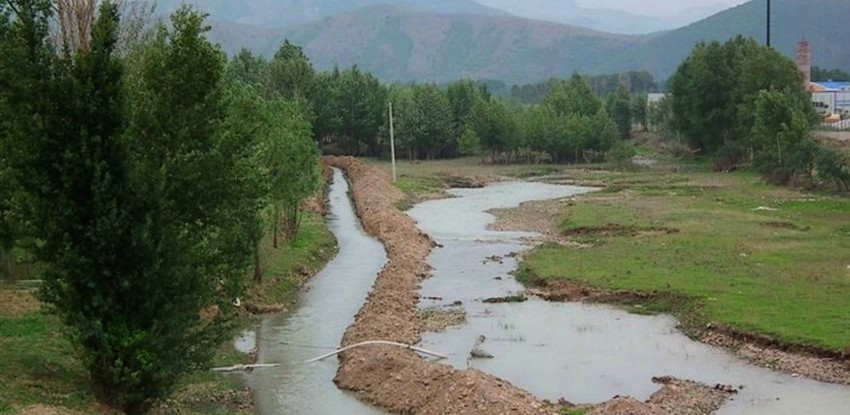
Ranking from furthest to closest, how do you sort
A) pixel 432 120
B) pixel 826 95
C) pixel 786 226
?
pixel 826 95
pixel 432 120
pixel 786 226

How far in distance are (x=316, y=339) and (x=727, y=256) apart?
22.2 meters

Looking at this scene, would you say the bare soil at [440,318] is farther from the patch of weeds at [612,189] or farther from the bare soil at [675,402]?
the patch of weeds at [612,189]

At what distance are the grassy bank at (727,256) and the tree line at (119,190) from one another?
1958 cm

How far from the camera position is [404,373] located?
27.4 m

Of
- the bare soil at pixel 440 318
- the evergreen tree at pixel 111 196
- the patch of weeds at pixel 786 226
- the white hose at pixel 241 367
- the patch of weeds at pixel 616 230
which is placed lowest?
the bare soil at pixel 440 318

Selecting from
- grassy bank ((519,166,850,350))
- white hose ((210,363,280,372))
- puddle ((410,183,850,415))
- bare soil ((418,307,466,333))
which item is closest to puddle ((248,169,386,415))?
white hose ((210,363,280,372))

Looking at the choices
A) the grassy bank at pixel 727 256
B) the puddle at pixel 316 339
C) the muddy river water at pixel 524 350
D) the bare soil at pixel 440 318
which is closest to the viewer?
the muddy river water at pixel 524 350

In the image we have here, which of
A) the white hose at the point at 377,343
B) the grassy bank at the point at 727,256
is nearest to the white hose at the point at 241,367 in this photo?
the white hose at the point at 377,343

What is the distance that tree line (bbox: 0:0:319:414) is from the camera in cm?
1992

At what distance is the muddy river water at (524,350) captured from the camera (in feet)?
86.3

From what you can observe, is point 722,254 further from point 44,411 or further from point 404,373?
point 44,411

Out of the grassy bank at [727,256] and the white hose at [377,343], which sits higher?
the grassy bank at [727,256]

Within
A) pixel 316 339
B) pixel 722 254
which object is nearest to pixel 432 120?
pixel 722 254

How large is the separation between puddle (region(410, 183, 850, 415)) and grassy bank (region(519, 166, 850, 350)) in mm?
2240
